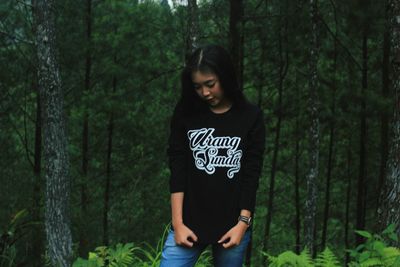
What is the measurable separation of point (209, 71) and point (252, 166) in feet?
1.82

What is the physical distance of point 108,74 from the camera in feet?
55.4

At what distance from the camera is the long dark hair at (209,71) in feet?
8.64

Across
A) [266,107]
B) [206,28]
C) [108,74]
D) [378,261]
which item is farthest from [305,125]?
[378,261]

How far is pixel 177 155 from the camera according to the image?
277 centimetres

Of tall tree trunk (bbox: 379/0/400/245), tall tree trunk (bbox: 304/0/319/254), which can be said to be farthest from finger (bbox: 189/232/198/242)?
tall tree trunk (bbox: 304/0/319/254)

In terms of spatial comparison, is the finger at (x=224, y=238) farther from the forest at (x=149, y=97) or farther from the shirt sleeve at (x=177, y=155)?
the forest at (x=149, y=97)

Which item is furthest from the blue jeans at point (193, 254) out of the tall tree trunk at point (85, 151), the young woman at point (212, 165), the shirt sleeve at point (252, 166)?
the tall tree trunk at point (85, 151)

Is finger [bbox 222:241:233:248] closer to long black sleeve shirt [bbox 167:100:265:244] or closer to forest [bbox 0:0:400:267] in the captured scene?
long black sleeve shirt [bbox 167:100:265:244]

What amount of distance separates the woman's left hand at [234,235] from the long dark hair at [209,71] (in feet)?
2.12

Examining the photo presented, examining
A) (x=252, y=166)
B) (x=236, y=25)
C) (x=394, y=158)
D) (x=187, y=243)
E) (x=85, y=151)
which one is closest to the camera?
(x=187, y=243)

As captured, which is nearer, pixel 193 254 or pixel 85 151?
pixel 193 254

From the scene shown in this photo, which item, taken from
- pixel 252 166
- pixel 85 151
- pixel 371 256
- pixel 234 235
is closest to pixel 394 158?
pixel 371 256

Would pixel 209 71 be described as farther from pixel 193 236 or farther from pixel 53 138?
pixel 53 138

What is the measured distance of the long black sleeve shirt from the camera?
268cm
